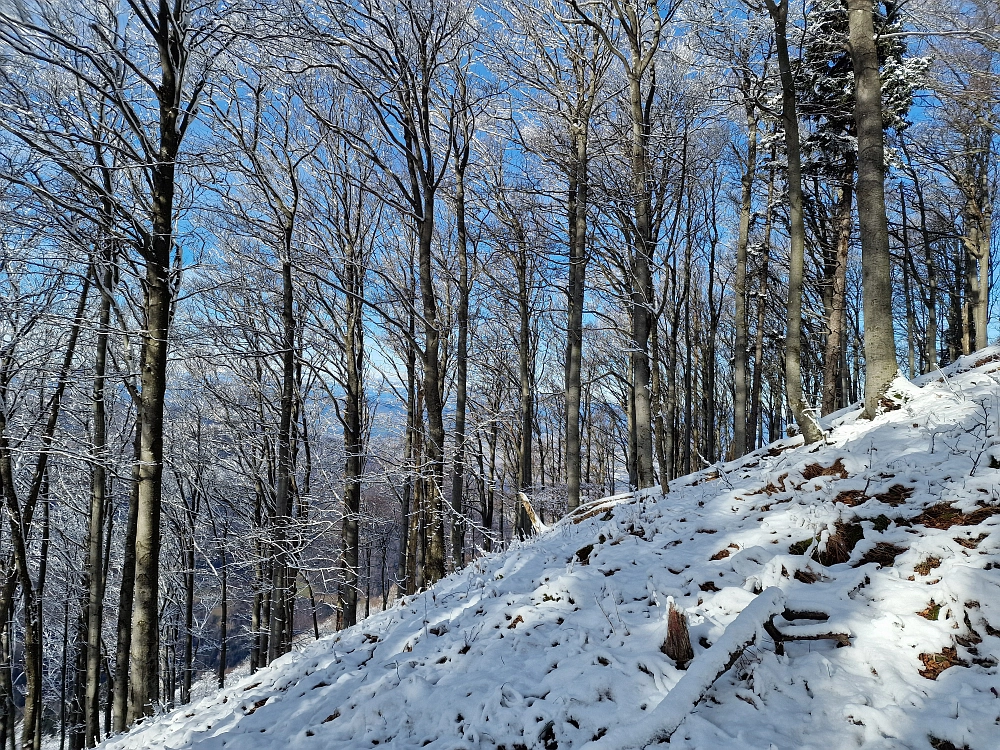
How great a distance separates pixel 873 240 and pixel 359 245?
1119 centimetres

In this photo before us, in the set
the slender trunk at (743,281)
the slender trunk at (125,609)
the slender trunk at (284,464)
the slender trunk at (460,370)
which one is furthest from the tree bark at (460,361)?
the slender trunk at (743,281)

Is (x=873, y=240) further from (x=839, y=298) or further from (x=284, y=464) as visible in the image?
(x=284, y=464)

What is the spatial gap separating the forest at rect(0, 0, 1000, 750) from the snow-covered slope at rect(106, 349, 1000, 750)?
1.53 metres

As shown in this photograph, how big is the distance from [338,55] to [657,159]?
671 cm

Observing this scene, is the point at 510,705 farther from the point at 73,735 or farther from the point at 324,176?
the point at 73,735

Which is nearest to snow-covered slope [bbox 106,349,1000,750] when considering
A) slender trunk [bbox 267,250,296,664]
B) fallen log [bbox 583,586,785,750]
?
fallen log [bbox 583,586,785,750]

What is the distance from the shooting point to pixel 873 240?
228 inches

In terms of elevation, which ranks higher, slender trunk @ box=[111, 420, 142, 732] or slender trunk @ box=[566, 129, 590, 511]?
slender trunk @ box=[566, 129, 590, 511]

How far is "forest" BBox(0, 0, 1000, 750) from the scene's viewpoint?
6.29m

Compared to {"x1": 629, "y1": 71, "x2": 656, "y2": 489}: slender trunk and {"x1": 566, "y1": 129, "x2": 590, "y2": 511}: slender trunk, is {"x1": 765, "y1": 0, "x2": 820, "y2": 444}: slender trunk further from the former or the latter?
{"x1": 566, "y1": 129, "x2": 590, "y2": 511}: slender trunk

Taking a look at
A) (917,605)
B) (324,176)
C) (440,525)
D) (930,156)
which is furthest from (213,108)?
(930,156)

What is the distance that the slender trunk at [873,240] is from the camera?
5789 millimetres

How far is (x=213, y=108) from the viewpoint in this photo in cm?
742

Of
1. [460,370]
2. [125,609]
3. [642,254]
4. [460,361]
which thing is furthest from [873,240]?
[125,609]
